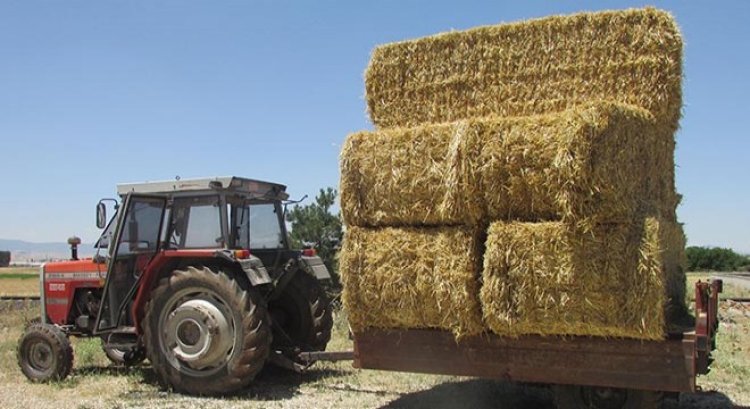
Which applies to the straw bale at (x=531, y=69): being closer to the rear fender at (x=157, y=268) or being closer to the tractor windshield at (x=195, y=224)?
the tractor windshield at (x=195, y=224)

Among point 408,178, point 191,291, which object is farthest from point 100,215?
point 408,178

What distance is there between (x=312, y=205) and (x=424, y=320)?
→ 36.6 ft

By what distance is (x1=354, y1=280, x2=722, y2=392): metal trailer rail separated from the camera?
15.3 feet

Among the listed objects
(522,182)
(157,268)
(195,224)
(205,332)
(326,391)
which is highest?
(522,182)

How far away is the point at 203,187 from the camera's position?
7641 millimetres

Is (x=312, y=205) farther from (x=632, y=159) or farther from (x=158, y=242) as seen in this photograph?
(x=632, y=159)

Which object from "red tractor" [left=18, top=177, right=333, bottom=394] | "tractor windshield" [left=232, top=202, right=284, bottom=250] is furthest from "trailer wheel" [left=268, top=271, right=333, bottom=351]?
"tractor windshield" [left=232, top=202, right=284, bottom=250]

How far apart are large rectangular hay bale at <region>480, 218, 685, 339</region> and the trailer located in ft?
0.45

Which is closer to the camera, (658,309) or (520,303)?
(658,309)

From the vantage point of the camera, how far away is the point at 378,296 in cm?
547

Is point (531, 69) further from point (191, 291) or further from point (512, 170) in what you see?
point (191, 291)

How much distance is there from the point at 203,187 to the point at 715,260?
39.3 m

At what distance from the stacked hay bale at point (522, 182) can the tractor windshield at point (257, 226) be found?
2.54m

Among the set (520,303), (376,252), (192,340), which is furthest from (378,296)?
(192,340)
